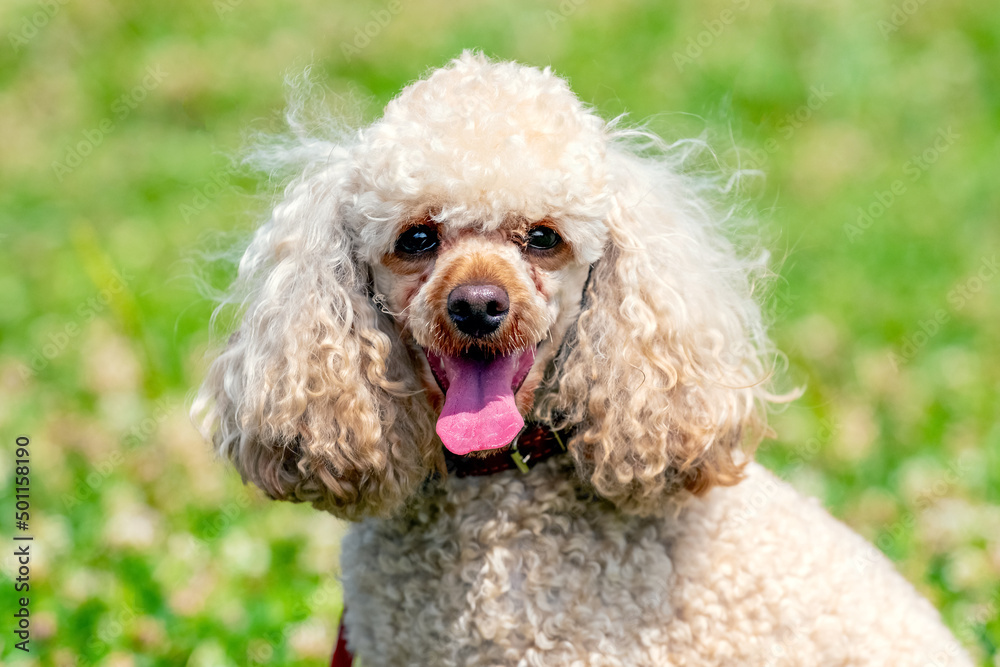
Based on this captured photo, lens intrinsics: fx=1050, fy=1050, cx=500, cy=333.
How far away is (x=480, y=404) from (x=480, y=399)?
0.01 meters

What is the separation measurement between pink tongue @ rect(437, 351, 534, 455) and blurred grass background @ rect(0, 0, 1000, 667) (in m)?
0.78

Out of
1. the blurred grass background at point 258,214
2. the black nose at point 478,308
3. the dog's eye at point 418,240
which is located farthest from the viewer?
the blurred grass background at point 258,214

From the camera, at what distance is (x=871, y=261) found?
538cm

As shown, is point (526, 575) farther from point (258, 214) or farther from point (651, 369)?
point (258, 214)

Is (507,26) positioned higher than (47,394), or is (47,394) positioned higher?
(507,26)

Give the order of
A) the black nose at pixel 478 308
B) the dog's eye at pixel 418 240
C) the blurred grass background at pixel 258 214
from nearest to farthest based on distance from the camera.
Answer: the black nose at pixel 478 308 → the dog's eye at pixel 418 240 → the blurred grass background at pixel 258 214

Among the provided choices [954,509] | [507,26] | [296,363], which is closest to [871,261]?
[954,509]

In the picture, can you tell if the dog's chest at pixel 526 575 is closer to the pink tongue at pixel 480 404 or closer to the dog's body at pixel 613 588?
the dog's body at pixel 613 588

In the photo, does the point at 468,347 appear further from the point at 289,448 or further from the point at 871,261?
the point at 871,261

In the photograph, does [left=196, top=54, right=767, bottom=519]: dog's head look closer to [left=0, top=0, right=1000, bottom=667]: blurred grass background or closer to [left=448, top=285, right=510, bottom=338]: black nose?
[left=448, top=285, right=510, bottom=338]: black nose

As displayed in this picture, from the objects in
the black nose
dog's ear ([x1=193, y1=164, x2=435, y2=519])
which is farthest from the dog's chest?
the black nose

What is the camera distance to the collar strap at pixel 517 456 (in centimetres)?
221

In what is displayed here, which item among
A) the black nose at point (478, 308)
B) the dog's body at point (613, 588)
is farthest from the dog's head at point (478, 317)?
the dog's body at point (613, 588)

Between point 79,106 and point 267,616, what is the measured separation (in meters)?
5.12
